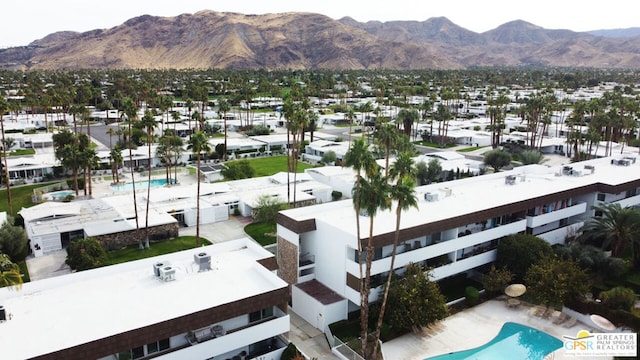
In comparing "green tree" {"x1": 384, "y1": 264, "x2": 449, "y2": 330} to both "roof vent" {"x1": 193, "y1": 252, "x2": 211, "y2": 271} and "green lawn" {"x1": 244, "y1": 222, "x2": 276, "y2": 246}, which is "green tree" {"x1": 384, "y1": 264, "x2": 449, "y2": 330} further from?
"green lawn" {"x1": 244, "y1": 222, "x2": 276, "y2": 246}

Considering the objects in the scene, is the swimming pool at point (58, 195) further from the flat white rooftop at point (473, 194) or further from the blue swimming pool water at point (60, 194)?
the flat white rooftop at point (473, 194)

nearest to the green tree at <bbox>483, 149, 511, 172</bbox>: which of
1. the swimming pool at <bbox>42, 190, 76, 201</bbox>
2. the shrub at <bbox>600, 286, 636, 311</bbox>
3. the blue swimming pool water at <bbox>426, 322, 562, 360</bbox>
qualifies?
the shrub at <bbox>600, 286, 636, 311</bbox>

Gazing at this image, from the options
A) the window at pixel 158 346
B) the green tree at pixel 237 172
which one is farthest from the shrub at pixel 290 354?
the green tree at pixel 237 172

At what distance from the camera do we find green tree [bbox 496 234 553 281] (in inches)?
1631

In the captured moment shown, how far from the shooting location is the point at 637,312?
36.9 metres

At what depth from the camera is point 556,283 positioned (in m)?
37.5

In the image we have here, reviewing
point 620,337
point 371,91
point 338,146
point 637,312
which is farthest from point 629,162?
point 371,91

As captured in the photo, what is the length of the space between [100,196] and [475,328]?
168ft

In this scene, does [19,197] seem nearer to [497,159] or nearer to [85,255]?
[85,255]

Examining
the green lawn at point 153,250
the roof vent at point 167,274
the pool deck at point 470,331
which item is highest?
the roof vent at point 167,274

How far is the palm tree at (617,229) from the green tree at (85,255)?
44.9 meters

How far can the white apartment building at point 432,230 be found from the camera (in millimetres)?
37312

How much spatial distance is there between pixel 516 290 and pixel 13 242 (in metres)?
44.4

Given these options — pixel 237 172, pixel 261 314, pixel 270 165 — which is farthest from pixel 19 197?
pixel 261 314
